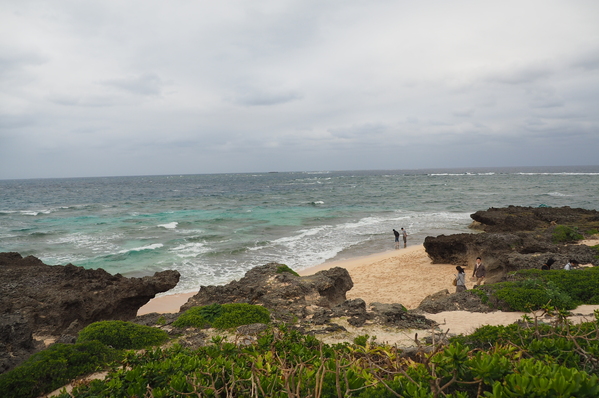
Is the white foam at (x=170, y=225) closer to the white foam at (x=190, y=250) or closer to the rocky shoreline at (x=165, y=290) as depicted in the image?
the white foam at (x=190, y=250)

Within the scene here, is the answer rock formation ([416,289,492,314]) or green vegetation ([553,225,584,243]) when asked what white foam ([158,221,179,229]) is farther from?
green vegetation ([553,225,584,243])

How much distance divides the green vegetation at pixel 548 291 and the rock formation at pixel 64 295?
925 cm

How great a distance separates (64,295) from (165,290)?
2.54 metres

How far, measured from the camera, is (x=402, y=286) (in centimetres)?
1373

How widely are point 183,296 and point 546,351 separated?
12553 mm

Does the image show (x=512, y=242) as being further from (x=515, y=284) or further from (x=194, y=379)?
(x=194, y=379)

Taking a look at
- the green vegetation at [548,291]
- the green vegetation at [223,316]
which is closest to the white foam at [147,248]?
the green vegetation at [223,316]

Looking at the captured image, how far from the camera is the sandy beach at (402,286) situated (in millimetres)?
7887

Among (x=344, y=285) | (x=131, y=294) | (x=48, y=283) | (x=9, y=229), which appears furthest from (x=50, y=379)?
(x=9, y=229)

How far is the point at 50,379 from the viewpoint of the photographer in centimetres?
492

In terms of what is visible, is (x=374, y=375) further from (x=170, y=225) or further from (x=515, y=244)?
(x=170, y=225)

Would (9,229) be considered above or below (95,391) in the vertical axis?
below

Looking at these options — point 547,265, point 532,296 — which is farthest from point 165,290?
point 547,265

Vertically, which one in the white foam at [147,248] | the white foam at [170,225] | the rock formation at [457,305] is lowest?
the white foam at [147,248]
